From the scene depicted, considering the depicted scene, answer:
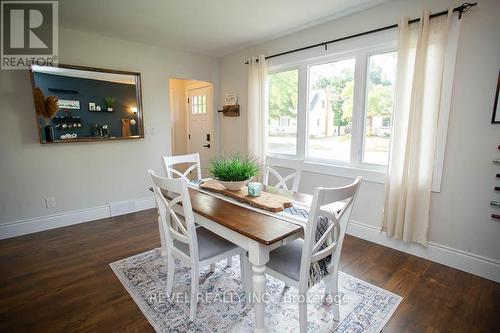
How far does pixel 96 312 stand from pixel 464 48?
347 cm

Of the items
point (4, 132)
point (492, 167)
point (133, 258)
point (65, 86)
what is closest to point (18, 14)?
point (65, 86)

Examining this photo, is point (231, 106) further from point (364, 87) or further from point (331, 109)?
point (364, 87)

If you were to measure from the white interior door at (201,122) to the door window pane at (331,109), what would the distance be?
2.05 meters

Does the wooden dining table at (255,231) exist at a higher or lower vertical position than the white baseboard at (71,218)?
higher

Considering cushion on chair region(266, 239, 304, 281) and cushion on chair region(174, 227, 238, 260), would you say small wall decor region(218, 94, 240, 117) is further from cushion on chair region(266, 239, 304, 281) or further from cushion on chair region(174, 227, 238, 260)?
cushion on chair region(266, 239, 304, 281)

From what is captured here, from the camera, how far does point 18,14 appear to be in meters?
2.59

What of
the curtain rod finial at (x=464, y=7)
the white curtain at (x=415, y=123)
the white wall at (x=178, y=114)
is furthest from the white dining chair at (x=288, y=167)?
the white wall at (x=178, y=114)

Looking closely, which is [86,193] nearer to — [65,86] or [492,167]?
[65,86]

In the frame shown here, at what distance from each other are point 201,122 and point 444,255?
414 centimetres

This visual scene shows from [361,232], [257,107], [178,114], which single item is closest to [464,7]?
[361,232]

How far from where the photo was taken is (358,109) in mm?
2791

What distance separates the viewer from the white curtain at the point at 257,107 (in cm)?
363

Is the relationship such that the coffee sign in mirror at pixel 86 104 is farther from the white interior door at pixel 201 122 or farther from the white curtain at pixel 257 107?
the white curtain at pixel 257 107

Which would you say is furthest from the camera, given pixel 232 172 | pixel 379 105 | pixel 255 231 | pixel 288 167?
pixel 379 105
